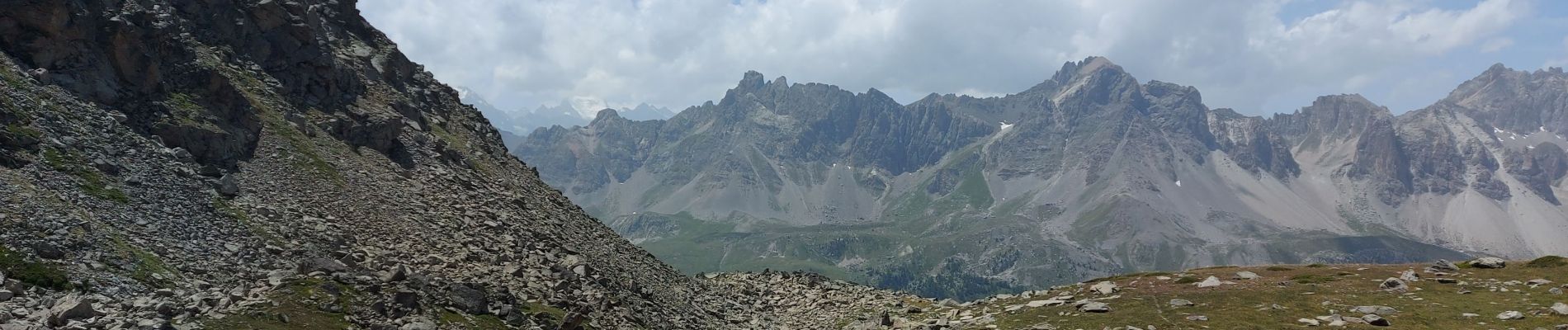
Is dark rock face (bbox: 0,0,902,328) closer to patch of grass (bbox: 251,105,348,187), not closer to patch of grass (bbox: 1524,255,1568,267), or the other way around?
patch of grass (bbox: 251,105,348,187)

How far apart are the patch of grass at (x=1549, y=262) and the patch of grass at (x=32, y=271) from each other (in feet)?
270

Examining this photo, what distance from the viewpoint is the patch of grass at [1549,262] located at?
59456 millimetres

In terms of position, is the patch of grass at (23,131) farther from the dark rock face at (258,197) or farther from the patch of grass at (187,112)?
the patch of grass at (187,112)

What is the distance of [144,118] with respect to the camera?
51.4 metres

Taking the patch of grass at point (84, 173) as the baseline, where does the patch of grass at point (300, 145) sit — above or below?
above

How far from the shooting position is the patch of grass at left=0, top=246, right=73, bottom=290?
3167 centimetres

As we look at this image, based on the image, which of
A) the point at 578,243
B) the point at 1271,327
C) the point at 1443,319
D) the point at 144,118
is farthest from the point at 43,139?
the point at 1443,319

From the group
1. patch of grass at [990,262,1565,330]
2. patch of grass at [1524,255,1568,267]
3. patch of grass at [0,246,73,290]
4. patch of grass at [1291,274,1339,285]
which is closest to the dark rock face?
patch of grass at [0,246,73,290]

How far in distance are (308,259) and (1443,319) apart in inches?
2232

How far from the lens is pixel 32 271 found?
106 feet

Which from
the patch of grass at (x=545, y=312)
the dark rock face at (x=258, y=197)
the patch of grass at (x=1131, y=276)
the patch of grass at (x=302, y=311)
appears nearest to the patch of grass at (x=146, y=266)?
the dark rock face at (x=258, y=197)

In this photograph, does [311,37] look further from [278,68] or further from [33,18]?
[33,18]

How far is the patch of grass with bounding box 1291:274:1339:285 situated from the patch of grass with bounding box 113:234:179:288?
6557 cm

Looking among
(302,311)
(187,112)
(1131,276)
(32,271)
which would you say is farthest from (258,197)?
(1131,276)
